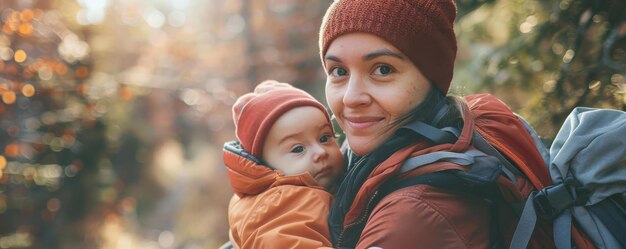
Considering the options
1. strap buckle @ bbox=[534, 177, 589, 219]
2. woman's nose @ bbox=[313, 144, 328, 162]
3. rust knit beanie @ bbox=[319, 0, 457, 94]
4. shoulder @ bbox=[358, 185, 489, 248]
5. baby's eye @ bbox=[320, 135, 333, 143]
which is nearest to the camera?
shoulder @ bbox=[358, 185, 489, 248]

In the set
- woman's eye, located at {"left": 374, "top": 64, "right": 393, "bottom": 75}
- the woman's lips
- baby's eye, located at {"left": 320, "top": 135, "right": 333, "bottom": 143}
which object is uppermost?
woman's eye, located at {"left": 374, "top": 64, "right": 393, "bottom": 75}

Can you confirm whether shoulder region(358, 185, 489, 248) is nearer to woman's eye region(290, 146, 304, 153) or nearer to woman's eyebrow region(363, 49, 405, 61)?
woman's eyebrow region(363, 49, 405, 61)

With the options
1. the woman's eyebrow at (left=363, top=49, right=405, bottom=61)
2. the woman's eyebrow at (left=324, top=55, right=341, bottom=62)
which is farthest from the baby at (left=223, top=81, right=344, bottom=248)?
the woman's eyebrow at (left=363, top=49, right=405, bottom=61)

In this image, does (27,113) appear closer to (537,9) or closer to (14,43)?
(14,43)

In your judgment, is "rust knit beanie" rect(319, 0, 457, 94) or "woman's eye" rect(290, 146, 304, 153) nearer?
"rust knit beanie" rect(319, 0, 457, 94)

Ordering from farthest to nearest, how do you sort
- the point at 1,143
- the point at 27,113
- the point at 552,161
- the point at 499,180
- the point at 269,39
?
the point at 269,39 < the point at 27,113 < the point at 1,143 < the point at 552,161 < the point at 499,180

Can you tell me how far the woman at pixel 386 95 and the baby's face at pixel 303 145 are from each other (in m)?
0.29

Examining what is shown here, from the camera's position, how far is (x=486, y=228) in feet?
6.36

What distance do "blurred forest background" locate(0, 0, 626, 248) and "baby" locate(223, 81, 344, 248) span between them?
585mm

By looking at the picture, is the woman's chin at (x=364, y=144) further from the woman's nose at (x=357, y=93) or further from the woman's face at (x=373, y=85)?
the woman's nose at (x=357, y=93)

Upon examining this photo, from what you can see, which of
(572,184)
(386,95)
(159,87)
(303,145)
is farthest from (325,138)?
(159,87)

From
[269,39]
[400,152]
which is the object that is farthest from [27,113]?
[269,39]

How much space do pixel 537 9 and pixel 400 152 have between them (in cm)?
184

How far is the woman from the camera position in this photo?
1.92 meters
